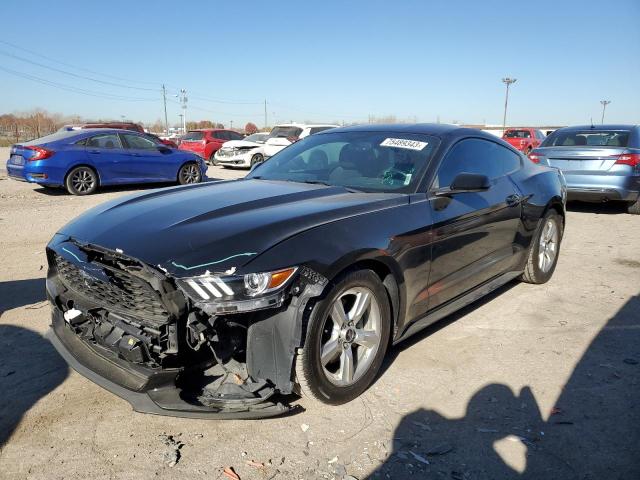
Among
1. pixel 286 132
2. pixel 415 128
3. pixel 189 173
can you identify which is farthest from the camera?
pixel 286 132

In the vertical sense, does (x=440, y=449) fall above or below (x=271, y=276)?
below

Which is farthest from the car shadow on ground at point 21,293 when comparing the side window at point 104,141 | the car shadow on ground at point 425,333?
the side window at point 104,141

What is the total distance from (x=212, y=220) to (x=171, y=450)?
1199mm

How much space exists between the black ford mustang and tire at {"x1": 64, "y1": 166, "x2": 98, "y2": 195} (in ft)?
26.1

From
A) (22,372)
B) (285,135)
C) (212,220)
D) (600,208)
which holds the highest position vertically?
(285,135)

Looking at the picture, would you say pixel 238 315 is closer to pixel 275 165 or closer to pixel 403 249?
pixel 403 249

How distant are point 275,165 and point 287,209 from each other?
5.10 ft

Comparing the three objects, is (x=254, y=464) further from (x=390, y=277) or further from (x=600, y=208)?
(x=600, y=208)

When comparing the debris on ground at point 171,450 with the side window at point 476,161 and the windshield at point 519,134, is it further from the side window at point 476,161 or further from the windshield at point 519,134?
the windshield at point 519,134

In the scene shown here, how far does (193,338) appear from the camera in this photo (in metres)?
2.41

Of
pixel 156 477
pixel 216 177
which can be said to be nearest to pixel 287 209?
pixel 156 477

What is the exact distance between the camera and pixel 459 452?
8.18 feet

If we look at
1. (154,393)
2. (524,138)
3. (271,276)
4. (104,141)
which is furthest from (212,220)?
(524,138)

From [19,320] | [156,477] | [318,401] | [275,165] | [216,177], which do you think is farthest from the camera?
[216,177]
